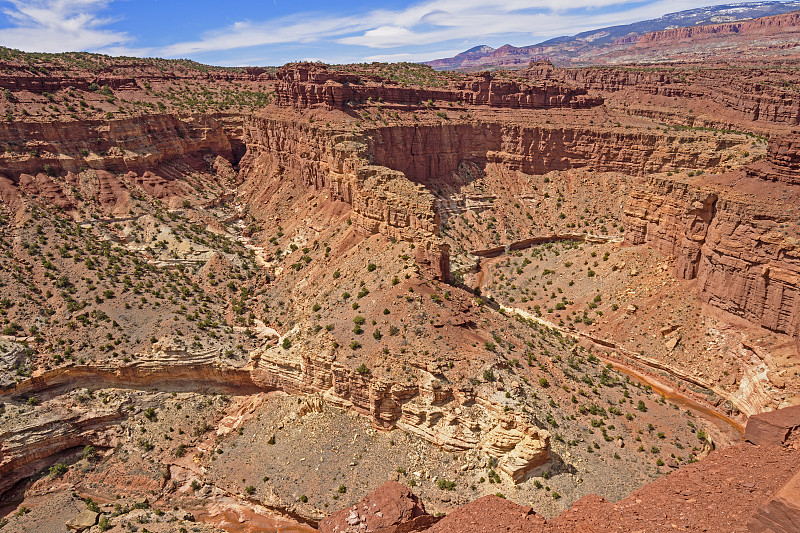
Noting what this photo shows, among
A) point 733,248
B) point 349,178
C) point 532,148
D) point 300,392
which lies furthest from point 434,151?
point 300,392

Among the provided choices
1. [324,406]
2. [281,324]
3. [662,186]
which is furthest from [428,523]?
[662,186]

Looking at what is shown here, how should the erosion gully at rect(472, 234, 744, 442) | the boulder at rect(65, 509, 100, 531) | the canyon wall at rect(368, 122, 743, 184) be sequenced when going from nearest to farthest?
the boulder at rect(65, 509, 100, 531), the erosion gully at rect(472, 234, 744, 442), the canyon wall at rect(368, 122, 743, 184)

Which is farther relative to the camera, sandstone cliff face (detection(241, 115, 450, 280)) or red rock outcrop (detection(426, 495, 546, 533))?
sandstone cliff face (detection(241, 115, 450, 280))

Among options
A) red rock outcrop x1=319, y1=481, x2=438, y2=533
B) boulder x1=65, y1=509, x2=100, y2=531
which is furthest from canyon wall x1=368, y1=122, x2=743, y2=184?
red rock outcrop x1=319, y1=481, x2=438, y2=533

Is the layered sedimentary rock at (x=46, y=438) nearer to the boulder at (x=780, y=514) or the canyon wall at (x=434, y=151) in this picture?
the canyon wall at (x=434, y=151)

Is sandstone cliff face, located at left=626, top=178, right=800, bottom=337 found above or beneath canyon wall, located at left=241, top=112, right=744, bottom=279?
beneath

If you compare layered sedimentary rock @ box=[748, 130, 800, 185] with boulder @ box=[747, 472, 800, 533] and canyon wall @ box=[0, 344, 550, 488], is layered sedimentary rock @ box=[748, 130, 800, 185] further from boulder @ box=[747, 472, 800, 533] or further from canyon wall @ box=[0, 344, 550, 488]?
boulder @ box=[747, 472, 800, 533]
